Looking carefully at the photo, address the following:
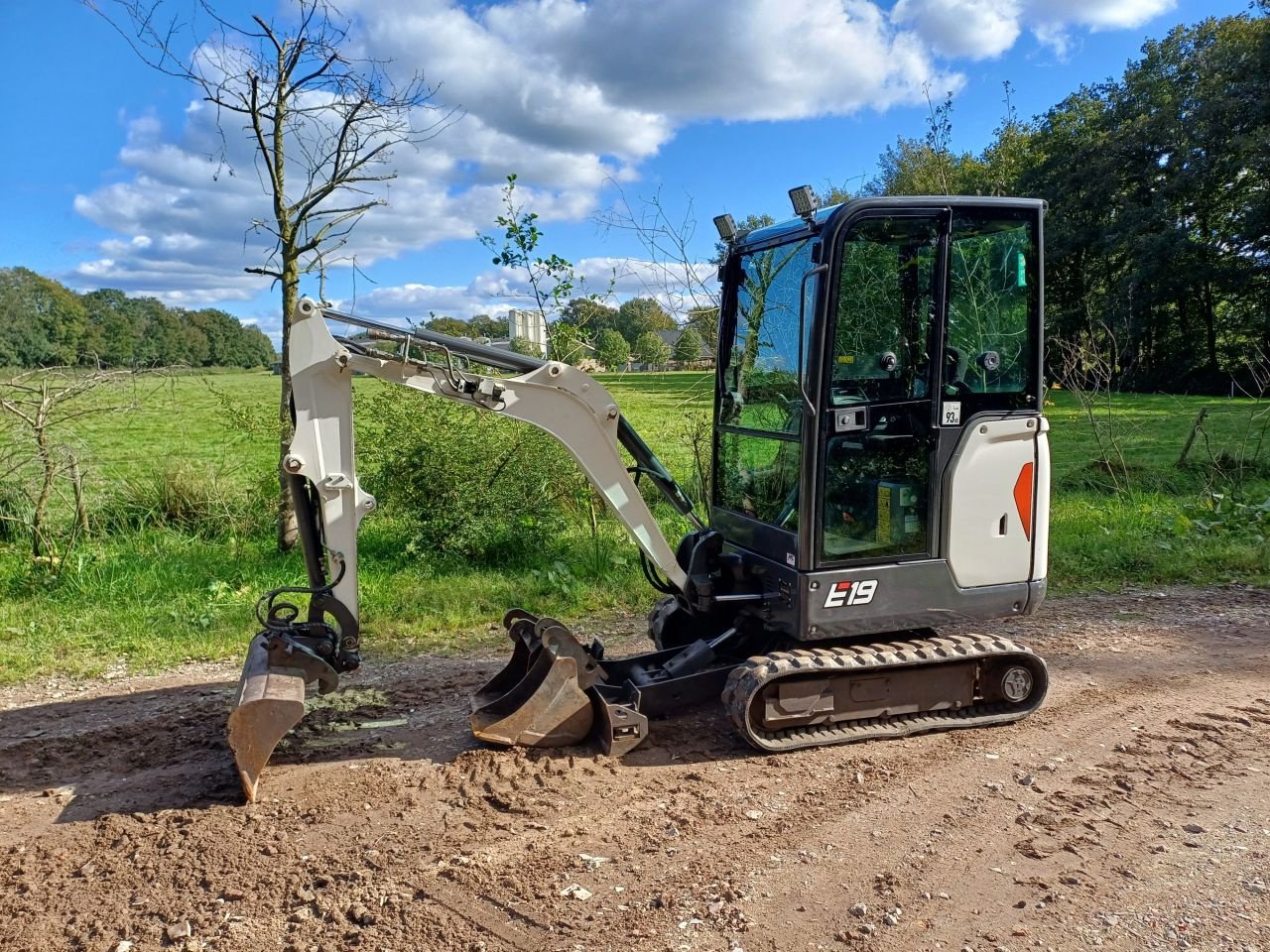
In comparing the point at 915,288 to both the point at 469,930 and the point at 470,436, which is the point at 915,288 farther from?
the point at 470,436

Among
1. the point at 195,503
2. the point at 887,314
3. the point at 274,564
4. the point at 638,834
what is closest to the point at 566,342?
the point at 274,564

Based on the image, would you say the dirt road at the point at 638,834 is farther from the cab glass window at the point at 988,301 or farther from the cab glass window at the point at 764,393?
the cab glass window at the point at 988,301

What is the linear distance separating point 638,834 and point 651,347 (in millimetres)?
6892

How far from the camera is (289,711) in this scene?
4281 millimetres

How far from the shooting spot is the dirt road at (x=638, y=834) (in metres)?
3.37

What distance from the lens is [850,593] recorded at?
4828mm

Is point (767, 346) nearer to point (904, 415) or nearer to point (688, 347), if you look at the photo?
point (904, 415)

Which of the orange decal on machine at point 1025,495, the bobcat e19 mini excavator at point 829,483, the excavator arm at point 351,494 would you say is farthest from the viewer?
the orange decal on machine at point 1025,495

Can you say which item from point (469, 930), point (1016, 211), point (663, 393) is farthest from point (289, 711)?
point (663, 393)

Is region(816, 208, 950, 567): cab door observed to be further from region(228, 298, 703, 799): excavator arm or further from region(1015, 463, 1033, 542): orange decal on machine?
region(228, 298, 703, 799): excavator arm

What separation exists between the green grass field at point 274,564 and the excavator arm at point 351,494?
7.27ft

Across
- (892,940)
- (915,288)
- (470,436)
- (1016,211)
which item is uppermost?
(1016,211)

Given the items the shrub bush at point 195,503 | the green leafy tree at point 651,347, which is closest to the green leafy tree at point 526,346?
the green leafy tree at point 651,347

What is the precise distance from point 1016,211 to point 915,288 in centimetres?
70
